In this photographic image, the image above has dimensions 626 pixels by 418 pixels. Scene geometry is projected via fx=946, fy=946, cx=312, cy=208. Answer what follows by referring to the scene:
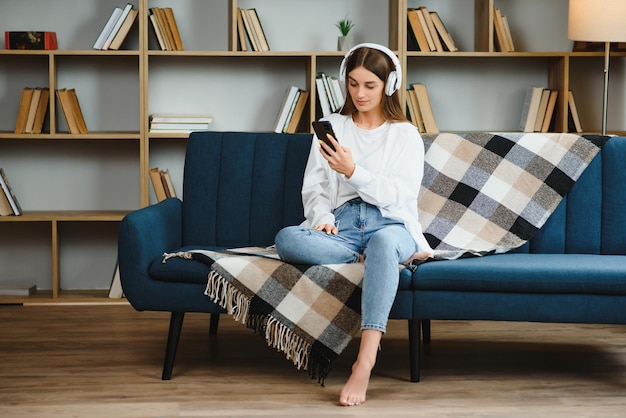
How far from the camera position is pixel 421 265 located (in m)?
2.93

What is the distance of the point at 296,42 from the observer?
461cm

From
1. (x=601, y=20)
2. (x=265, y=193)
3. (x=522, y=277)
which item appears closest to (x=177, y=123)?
(x=265, y=193)

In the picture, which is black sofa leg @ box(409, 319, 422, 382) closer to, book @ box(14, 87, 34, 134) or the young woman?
the young woman

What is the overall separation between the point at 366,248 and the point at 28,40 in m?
2.23

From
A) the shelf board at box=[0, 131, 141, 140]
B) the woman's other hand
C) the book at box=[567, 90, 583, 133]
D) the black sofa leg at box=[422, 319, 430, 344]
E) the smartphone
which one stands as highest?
the book at box=[567, 90, 583, 133]

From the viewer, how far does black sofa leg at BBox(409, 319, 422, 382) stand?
9.65 feet

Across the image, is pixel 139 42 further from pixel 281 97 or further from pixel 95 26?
pixel 281 97

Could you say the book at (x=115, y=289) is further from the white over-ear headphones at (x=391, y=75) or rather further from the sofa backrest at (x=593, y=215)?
the sofa backrest at (x=593, y=215)

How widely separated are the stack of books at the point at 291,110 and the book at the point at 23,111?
3.78 feet

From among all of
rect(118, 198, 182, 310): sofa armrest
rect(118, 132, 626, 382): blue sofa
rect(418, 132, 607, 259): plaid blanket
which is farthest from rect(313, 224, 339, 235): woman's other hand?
rect(118, 198, 182, 310): sofa armrest

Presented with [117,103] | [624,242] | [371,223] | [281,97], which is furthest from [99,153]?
[624,242]

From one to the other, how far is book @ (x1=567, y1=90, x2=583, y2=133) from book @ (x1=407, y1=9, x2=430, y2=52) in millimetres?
712

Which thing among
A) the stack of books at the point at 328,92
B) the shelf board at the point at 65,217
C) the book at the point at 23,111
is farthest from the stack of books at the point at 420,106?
the book at the point at 23,111

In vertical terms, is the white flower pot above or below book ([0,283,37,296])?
above
